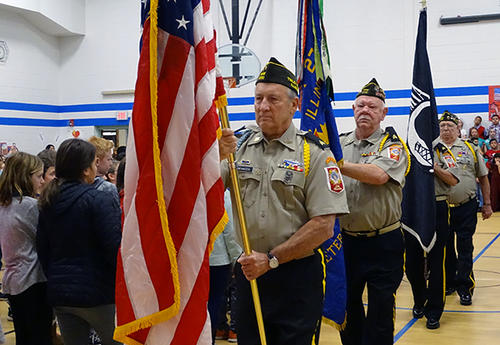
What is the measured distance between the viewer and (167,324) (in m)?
2.33

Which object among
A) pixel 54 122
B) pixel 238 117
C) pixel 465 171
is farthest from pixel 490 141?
pixel 54 122

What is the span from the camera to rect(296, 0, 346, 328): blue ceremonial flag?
3.86m

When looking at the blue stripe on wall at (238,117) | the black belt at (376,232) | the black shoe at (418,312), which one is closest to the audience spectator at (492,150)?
the blue stripe on wall at (238,117)

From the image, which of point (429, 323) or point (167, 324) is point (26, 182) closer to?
point (167, 324)

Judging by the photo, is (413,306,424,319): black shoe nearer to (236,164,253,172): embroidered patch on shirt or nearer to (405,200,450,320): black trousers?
(405,200,450,320): black trousers

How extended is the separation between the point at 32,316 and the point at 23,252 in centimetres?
46

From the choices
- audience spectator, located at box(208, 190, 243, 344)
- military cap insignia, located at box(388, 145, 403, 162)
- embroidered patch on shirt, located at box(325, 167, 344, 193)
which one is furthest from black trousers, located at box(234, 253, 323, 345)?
military cap insignia, located at box(388, 145, 403, 162)

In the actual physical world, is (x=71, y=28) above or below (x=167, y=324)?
above

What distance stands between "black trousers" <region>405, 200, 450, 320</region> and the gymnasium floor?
8.7 inches

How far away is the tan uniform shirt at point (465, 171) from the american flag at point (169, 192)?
492 centimetres

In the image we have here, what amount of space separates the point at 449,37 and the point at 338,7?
3.17 m

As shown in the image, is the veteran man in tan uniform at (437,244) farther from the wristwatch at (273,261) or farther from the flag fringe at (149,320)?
the flag fringe at (149,320)

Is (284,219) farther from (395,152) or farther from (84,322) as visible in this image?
(395,152)

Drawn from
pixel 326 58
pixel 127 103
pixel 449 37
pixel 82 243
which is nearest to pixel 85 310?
pixel 82 243
